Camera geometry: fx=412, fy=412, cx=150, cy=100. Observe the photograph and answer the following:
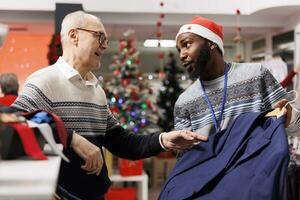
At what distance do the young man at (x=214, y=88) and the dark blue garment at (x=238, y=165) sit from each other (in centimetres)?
26

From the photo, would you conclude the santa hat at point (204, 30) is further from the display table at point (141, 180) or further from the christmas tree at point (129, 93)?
the christmas tree at point (129, 93)

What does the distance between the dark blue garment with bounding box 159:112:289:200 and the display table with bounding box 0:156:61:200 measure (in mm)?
811

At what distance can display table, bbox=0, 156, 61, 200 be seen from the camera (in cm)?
58

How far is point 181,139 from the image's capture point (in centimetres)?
164

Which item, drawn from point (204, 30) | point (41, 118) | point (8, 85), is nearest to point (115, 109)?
point (8, 85)

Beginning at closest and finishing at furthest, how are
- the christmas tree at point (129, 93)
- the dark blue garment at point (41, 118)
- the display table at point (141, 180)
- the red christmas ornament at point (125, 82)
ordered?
the dark blue garment at point (41, 118) → the display table at point (141, 180) → the christmas tree at point (129, 93) → the red christmas ornament at point (125, 82)

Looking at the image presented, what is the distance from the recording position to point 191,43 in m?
2.02

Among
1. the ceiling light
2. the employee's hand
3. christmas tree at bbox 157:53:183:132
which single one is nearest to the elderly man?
the employee's hand

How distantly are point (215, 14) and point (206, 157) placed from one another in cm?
448

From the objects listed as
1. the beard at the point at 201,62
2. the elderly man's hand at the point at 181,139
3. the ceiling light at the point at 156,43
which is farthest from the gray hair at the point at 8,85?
the ceiling light at the point at 156,43

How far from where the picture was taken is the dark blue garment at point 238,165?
1.37m

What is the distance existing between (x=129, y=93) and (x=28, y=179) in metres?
4.73

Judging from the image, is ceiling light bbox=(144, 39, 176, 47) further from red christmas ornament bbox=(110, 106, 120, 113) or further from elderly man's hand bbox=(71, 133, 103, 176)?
elderly man's hand bbox=(71, 133, 103, 176)

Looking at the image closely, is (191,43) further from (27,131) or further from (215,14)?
(215,14)
